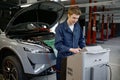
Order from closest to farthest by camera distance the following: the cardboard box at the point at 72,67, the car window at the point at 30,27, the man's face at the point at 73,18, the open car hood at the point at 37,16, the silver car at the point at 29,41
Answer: the cardboard box at the point at 72,67 → the man's face at the point at 73,18 → the silver car at the point at 29,41 → the open car hood at the point at 37,16 → the car window at the point at 30,27

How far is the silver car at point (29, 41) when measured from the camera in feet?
11.5

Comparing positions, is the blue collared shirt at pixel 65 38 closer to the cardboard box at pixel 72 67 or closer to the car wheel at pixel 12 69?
the cardboard box at pixel 72 67

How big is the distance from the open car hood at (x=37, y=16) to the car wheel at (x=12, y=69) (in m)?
0.59

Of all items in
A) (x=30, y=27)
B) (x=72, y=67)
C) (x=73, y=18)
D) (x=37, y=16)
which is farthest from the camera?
(x=37, y=16)

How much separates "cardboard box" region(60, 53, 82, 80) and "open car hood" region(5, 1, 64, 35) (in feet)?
5.22

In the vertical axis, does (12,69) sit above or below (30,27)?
below

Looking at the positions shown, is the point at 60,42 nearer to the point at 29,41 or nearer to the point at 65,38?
the point at 65,38

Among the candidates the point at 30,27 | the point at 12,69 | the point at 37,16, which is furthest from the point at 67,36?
the point at 37,16

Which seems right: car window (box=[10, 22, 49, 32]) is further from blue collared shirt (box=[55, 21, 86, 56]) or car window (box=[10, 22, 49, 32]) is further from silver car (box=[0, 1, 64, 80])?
blue collared shirt (box=[55, 21, 86, 56])

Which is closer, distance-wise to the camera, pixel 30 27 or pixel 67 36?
Result: pixel 67 36

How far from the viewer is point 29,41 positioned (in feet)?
12.2

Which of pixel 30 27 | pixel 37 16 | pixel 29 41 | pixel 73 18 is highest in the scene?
pixel 37 16

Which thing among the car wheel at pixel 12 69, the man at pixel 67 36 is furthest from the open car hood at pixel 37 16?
the man at pixel 67 36

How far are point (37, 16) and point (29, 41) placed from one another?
1287mm
